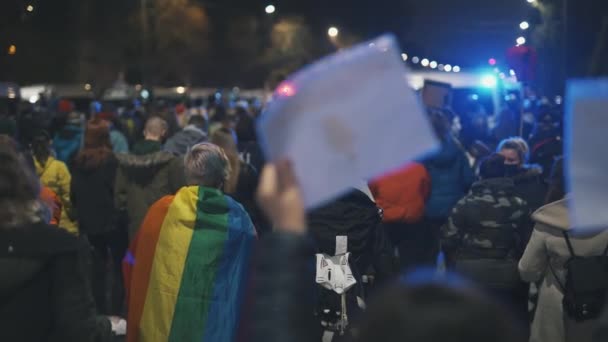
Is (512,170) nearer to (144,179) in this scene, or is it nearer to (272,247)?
(144,179)

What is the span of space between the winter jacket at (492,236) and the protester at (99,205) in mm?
3552

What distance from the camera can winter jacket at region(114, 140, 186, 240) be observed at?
28.7 feet

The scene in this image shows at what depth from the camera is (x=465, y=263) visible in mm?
7070

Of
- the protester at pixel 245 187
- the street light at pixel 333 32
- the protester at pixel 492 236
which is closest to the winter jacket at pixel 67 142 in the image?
the protester at pixel 245 187

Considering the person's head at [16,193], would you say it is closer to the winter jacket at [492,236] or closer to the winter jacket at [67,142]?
the winter jacket at [492,236]

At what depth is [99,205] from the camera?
9109 millimetres

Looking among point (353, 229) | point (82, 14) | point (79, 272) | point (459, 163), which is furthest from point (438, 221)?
point (82, 14)

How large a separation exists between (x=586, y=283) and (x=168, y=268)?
2.45 metres

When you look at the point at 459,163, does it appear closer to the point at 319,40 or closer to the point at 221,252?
the point at 221,252

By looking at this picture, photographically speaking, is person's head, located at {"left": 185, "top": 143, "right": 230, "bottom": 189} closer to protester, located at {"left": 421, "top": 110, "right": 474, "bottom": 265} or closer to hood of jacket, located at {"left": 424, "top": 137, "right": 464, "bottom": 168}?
protester, located at {"left": 421, "top": 110, "right": 474, "bottom": 265}

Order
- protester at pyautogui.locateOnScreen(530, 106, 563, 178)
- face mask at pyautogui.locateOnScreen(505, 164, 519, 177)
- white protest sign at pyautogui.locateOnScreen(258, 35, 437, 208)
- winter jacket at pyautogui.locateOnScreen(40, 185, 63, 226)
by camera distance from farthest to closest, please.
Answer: protester at pyautogui.locateOnScreen(530, 106, 563, 178) → face mask at pyautogui.locateOnScreen(505, 164, 519, 177) → winter jacket at pyautogui.locateOnScreen(40, 185, 63, 226) → white protest sign at pyautogui.locateOnScreen(258, 35, 437, 208)

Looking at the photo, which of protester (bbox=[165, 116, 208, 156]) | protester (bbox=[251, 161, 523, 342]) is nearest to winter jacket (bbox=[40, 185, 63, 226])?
protester (bbox=[251, 161, 523, 342])

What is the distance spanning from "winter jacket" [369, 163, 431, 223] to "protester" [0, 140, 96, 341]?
488 centimetres

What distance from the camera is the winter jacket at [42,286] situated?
3855 mm
